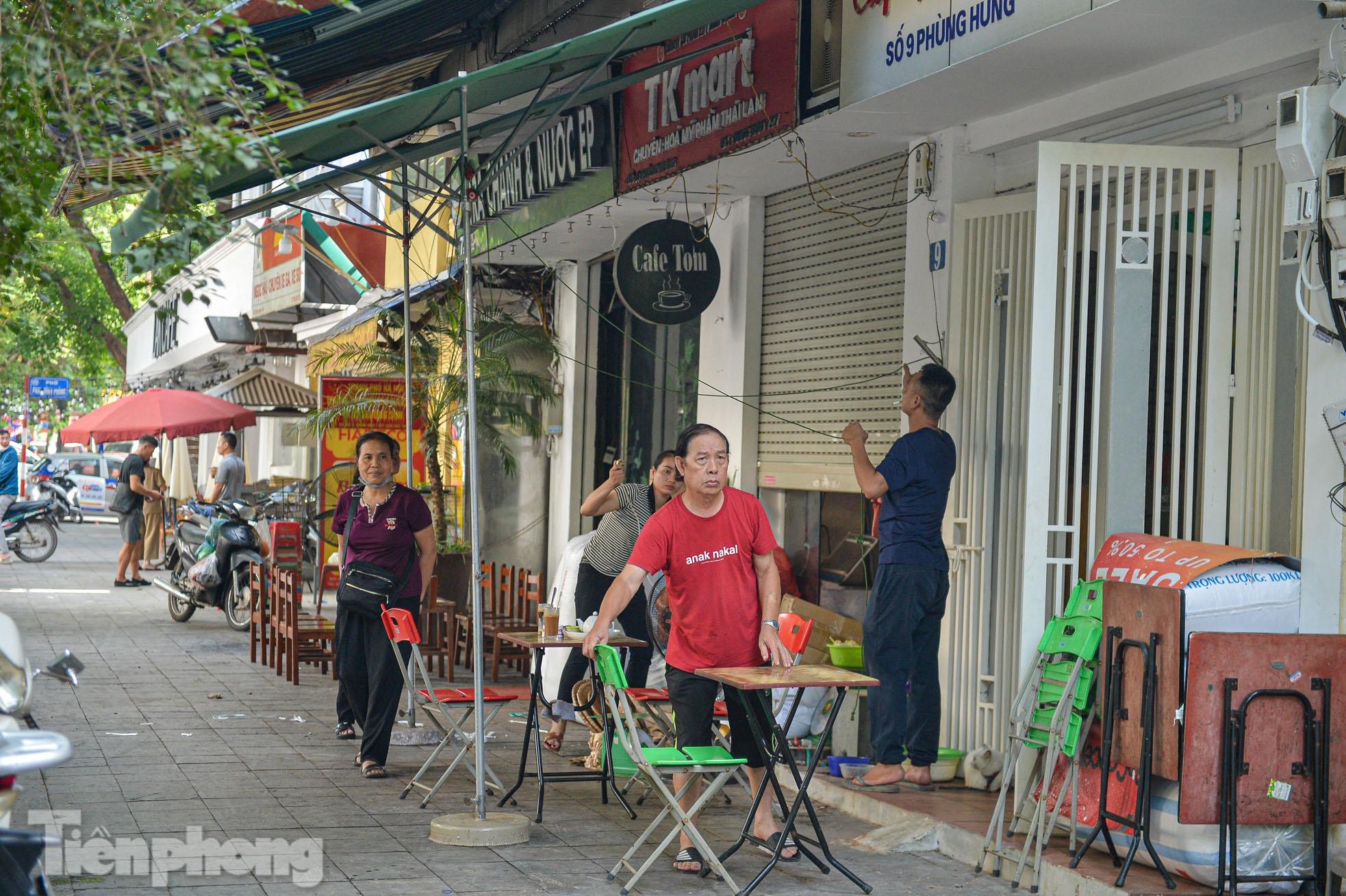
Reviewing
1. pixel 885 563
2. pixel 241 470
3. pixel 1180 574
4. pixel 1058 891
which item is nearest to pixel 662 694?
pixel 885 563

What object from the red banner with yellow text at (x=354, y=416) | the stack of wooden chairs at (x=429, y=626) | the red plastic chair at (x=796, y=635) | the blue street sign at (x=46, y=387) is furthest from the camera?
the blue street sign at (x=46, y=387)

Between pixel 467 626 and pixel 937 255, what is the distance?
5724 mm

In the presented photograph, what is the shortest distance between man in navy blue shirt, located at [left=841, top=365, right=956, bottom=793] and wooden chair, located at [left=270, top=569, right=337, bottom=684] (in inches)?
209

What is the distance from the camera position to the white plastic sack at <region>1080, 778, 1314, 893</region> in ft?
17.9

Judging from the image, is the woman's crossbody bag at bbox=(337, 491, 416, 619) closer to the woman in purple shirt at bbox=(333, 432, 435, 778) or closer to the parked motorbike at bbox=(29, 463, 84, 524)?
the woman in purple shirt at bbox=(333, 432, 435, 778)

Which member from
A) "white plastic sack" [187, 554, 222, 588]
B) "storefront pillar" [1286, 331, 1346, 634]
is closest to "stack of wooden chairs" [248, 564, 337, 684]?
"white plastic sack" [187, 554, 222, 588]

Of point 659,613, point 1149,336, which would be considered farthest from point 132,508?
point 1149,336

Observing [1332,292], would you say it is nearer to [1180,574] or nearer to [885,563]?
[1180,574]

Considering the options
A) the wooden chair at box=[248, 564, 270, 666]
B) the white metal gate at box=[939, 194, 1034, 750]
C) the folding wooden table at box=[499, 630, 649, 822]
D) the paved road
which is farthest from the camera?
the wooden chair at box=[248, 564, 270, 666]

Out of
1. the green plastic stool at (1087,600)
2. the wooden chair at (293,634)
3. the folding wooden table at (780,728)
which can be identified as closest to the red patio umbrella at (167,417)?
the wooden chair at (293,634)

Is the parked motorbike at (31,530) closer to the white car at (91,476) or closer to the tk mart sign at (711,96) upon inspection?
the white car at (91,476)

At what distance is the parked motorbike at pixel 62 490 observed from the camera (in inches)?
998

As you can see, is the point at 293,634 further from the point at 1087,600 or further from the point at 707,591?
the point at 1087,600

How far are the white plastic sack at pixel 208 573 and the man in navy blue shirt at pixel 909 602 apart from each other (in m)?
9.06
